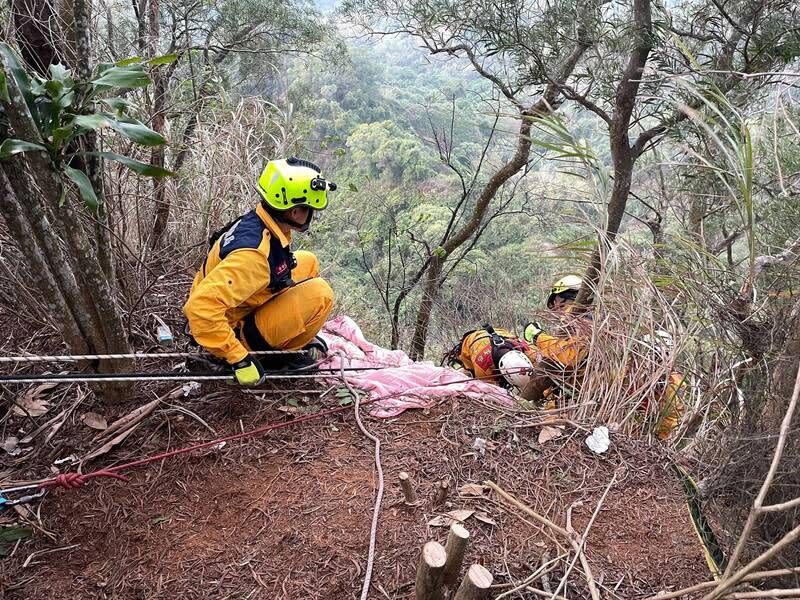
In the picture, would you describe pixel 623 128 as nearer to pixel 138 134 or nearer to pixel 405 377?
pixel 405 377

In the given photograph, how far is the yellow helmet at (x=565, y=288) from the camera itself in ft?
13.0

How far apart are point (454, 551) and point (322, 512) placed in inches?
34.5

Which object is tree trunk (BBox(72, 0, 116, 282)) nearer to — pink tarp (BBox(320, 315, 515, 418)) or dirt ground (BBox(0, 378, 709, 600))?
dirt ground (BBox(0, 378, 709, 600))

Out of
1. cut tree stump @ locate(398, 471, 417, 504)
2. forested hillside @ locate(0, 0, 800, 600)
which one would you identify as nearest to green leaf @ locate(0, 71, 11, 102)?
forested hillside @ locate(0, 0, 800, 600)

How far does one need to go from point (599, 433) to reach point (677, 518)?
0.50 meters

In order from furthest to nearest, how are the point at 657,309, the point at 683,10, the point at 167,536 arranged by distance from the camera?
the point at 683,10 → the point at 657,309 → the point at 167,536

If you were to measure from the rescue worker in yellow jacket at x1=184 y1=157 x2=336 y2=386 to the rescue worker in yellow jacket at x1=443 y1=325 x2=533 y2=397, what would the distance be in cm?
151

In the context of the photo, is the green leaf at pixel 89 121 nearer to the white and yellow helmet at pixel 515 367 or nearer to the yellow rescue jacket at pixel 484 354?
the white and yellow helmet at pixel 515 367

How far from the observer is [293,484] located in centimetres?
240

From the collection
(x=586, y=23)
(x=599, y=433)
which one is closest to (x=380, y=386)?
(x=599, y=433)

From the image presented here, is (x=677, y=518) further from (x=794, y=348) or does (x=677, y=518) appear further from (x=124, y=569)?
(x=124, y=569)

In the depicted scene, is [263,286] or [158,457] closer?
[158,457]

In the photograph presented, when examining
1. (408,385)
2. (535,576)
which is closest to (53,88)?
(408,385)

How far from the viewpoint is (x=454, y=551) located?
155 centimetres
